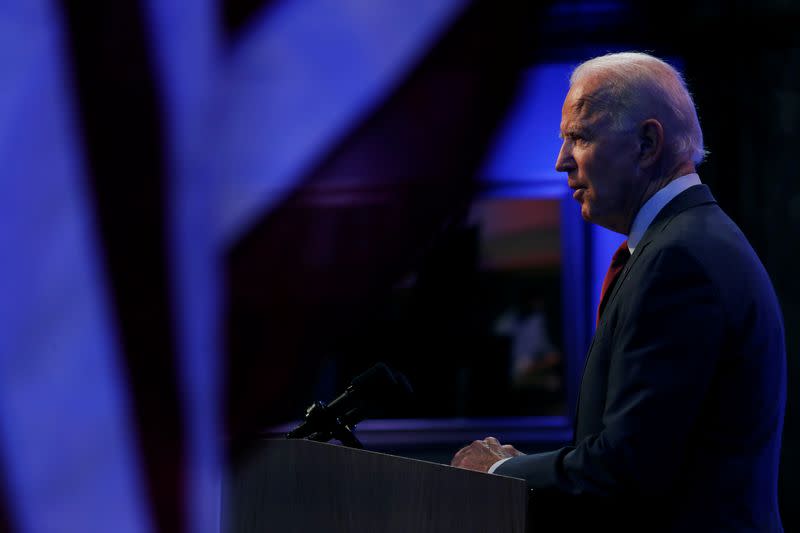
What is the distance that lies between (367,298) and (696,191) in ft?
8.00

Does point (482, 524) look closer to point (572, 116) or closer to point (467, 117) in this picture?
point (572, 116)

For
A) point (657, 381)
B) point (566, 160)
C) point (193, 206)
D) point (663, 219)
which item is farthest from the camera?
point (193, 206)

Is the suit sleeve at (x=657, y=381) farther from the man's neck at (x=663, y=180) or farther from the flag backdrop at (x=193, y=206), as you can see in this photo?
Answer: the flag backdrop at (x=193, y=206)

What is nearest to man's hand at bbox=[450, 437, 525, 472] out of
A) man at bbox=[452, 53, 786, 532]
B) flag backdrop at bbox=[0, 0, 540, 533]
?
man at bbox=[452, 53, 786, 532]

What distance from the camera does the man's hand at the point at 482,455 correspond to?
A: 4.52 feet

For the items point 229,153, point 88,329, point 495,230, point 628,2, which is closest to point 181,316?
point 88,329

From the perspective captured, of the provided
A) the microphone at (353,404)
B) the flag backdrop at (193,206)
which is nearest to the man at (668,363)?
the microphone at (353,404)

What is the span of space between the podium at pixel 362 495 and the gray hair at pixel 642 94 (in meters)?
0.54

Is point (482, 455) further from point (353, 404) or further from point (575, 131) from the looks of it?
point (575, 131)

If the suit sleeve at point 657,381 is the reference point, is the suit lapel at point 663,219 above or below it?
above

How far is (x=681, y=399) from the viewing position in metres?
1.18

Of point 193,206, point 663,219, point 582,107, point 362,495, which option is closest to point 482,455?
point 362,495

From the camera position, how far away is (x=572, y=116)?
1413 mm

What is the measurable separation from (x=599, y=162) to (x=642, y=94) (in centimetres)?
11
